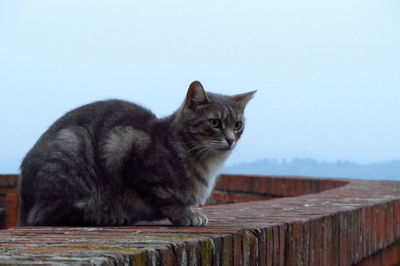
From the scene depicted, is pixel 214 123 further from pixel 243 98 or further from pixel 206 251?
pixel 206 251

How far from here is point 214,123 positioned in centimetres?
316

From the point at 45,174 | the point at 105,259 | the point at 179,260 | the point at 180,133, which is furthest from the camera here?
the point at 180,133

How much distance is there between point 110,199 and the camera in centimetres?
300

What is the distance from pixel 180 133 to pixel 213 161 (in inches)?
8.5

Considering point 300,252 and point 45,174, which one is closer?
point 300,252

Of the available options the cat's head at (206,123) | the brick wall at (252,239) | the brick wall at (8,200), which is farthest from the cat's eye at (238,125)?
the brick wall at (8,200)

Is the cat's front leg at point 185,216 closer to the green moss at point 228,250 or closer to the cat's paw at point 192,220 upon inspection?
the cat's paw at point 192,220

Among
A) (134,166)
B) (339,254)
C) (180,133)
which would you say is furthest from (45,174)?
(339,254)

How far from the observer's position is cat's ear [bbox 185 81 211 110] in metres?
3.15

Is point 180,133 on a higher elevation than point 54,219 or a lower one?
higher

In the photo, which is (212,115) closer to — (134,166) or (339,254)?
(134,166)

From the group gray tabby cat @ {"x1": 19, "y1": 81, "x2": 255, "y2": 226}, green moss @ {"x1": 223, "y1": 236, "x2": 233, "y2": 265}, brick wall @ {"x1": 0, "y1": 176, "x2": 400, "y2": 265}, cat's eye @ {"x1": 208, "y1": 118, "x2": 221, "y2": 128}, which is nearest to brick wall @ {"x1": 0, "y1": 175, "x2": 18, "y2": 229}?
A: gray tabby cat @ {"x1": 19, "y1": 81, "x2": 255, "y2": 226}

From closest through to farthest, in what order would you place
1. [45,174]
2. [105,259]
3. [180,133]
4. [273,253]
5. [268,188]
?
[105,259], [273,253], [45,174], [180,133], [268,188]

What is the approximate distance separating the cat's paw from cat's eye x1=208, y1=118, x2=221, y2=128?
480 mm
